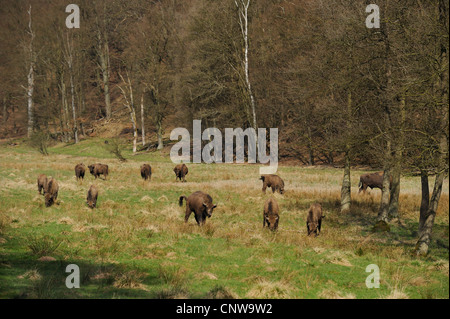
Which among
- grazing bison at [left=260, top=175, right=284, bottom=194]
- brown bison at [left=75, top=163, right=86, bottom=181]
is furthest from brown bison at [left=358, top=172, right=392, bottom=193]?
brown bison at [left=75, top=163, right=86, bottom=181]

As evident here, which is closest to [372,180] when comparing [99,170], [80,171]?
[99,170]

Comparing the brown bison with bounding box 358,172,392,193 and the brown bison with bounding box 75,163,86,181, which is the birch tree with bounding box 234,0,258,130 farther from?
the brown bison with bounding box 75,163,86,181

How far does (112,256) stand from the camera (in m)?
12.0

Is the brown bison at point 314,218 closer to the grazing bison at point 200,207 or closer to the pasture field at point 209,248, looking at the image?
the pasture field at point 209,248

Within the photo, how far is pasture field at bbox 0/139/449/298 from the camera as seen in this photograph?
30.8ft

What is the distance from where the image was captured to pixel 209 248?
13602 millimetres

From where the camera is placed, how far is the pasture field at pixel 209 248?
938cm

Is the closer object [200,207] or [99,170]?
[200,207]

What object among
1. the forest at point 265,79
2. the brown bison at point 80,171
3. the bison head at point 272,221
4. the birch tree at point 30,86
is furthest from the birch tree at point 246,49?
the birch tree at point 30,86

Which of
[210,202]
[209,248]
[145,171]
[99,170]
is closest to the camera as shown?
[209,248]

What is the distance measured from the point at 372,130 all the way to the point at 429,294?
9899 millimetres

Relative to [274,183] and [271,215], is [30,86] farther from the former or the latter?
[271,215]

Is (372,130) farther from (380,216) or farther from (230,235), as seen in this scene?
(230,235)

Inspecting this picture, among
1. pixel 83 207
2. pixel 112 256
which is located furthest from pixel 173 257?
pixel 83 207
